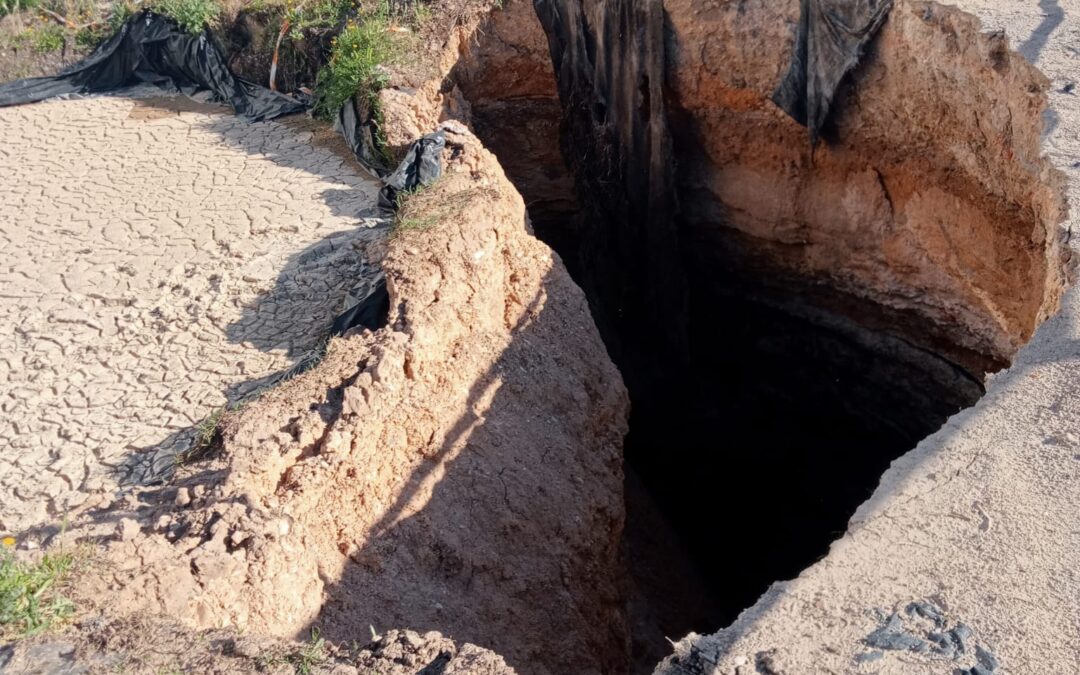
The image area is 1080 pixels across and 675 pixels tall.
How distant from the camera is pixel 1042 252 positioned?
4918 mm

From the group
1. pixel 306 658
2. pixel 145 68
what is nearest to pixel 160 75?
pixel 145 68

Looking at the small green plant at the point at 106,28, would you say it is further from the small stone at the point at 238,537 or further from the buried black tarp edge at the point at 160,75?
the small stone at the point at 238,537

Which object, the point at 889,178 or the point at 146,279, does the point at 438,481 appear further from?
the point at 889,178

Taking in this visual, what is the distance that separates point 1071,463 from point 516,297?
9.46 feet

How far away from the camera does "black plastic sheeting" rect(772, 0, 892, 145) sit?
18.2ft

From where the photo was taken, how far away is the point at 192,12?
26.8 feet

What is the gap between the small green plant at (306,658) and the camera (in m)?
2.95

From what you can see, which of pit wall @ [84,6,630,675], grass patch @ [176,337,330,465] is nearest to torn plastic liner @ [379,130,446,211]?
pit wall @ [84,6,630,675]

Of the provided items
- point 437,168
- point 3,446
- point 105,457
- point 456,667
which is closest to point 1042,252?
point 437,168

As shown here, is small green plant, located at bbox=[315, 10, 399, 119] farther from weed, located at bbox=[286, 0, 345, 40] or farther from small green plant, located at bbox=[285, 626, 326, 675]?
small green plant, located at bbox=[285, 626, 326, 675]

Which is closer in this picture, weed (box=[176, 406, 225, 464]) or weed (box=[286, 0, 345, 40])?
weed (box=[176, 406, 225, 464])

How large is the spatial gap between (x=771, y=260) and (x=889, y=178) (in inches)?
50.1

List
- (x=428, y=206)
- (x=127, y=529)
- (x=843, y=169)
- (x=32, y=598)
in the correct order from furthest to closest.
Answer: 1. (x=843, y=169)
2. (x=428, y=206)
3. (x=127, y=529)
4. (x=32, y=598)

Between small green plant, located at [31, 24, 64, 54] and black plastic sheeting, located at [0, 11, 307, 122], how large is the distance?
0.39 meters
